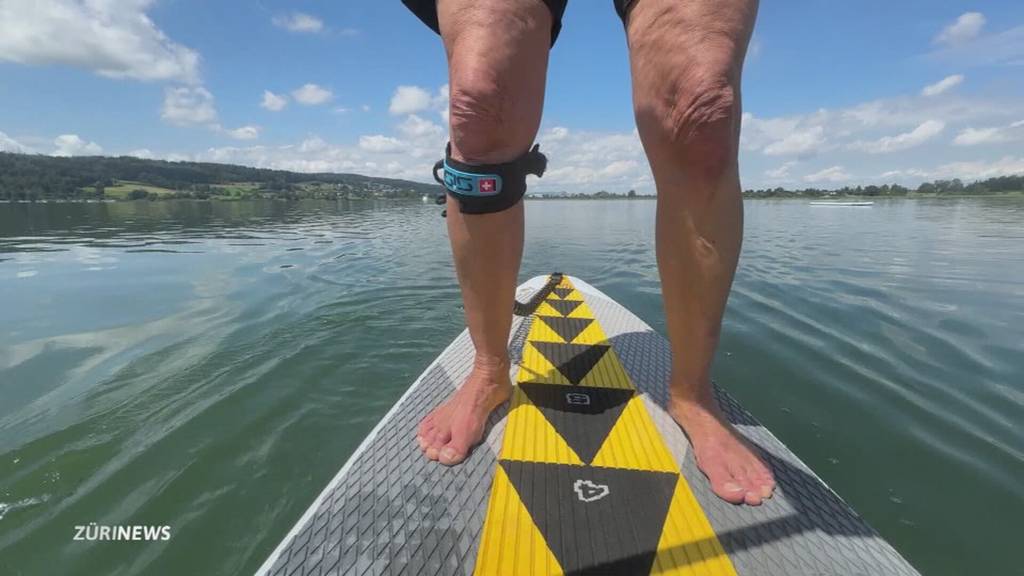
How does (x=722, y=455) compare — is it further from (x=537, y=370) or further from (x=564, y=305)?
(x=564, y=305)

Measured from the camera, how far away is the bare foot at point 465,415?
1.84 m

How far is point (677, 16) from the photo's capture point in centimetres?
148

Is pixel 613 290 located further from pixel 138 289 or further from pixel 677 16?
pixel 138 289

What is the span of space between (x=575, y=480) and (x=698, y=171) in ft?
3.95

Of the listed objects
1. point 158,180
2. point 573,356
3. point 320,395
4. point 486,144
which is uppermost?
point 158,180

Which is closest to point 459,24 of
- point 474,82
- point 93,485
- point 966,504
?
point 474,82

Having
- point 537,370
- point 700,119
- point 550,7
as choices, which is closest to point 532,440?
point 537,370

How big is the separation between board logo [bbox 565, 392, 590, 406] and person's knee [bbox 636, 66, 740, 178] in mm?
1208

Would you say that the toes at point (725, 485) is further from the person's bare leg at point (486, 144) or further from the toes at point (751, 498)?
the person's bare leg at point (486, 144)

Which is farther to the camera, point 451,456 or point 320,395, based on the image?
point 320,395

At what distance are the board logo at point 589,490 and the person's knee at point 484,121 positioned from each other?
1.28 meters

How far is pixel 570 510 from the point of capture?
1514 millimetres

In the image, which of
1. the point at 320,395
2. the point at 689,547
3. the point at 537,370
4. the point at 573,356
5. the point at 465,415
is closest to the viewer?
the point at 689,547

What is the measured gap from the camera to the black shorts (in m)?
1.75
